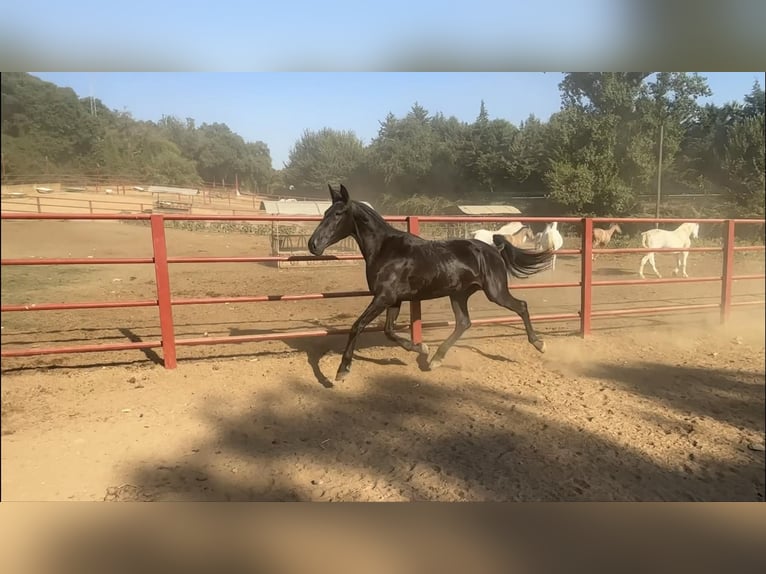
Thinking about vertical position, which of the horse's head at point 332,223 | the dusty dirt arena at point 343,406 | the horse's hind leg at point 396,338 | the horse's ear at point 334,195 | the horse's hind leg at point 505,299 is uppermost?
the horse's ear at point 334,195

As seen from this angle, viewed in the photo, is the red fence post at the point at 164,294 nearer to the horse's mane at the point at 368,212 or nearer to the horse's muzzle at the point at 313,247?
the horse's muzzle at the point at 313,247

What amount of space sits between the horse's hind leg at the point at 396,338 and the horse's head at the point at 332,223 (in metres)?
0.76

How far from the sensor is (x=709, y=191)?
2.58 m

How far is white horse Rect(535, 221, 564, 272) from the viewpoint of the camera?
2988 mm

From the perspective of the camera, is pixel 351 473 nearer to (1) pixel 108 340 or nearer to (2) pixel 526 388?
(2) pixel 526 388

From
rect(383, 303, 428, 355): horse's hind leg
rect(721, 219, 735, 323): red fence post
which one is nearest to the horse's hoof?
rect(383, 303, 428, 355): horse's hind leg

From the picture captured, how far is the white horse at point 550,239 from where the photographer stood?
118 inches

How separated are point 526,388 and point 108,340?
327 cm

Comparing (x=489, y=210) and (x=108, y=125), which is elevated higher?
(x=108, y=125)

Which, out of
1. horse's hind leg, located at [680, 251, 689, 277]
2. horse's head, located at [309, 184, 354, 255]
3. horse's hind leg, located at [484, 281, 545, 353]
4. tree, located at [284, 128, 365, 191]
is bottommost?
horse's hind leg, located at [484, 281, 545, 353]

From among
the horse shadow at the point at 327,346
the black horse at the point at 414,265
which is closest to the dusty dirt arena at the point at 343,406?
the horse shadow at the point at 327,346

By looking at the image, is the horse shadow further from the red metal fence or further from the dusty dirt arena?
the red metal fence

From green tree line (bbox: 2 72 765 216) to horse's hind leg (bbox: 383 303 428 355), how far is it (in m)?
0.87
